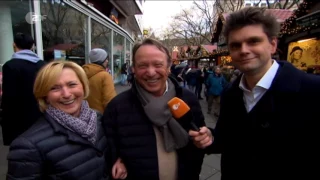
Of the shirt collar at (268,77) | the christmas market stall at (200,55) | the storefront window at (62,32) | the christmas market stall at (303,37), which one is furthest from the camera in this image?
the christmas market stall at (200,55)

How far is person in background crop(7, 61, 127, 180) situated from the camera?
120 cm

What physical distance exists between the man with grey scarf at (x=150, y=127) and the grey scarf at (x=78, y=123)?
0.46ft

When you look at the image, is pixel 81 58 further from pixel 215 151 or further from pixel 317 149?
pixel 317 149

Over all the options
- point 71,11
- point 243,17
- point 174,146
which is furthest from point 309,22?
point 71,11

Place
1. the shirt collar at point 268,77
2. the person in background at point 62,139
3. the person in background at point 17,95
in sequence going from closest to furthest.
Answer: the person in background at point 62,139 → the shirt collar at point 268,77 → the person in background at point 17,95

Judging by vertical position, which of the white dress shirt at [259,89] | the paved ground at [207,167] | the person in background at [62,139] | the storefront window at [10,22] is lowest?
the paved ground at [207,167]

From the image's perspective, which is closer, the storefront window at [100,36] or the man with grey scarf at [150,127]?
the man with grey scarf at [150,127]

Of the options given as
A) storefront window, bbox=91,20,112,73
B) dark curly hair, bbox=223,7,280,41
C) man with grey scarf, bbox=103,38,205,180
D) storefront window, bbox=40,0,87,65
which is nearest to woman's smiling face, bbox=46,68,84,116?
man with grey scarf, bbox=103,38,205,180

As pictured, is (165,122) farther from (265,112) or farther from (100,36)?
(100,36)

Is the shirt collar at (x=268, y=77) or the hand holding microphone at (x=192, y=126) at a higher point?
the shirt collar at (x=268, y=77)

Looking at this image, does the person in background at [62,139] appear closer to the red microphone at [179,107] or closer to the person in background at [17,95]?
the red microphone at [179,107]

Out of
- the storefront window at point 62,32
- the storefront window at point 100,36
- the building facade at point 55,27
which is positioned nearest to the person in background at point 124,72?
the storefront window at point 100,36

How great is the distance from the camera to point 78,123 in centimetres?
142

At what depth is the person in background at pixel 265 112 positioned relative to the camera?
1.24 m
